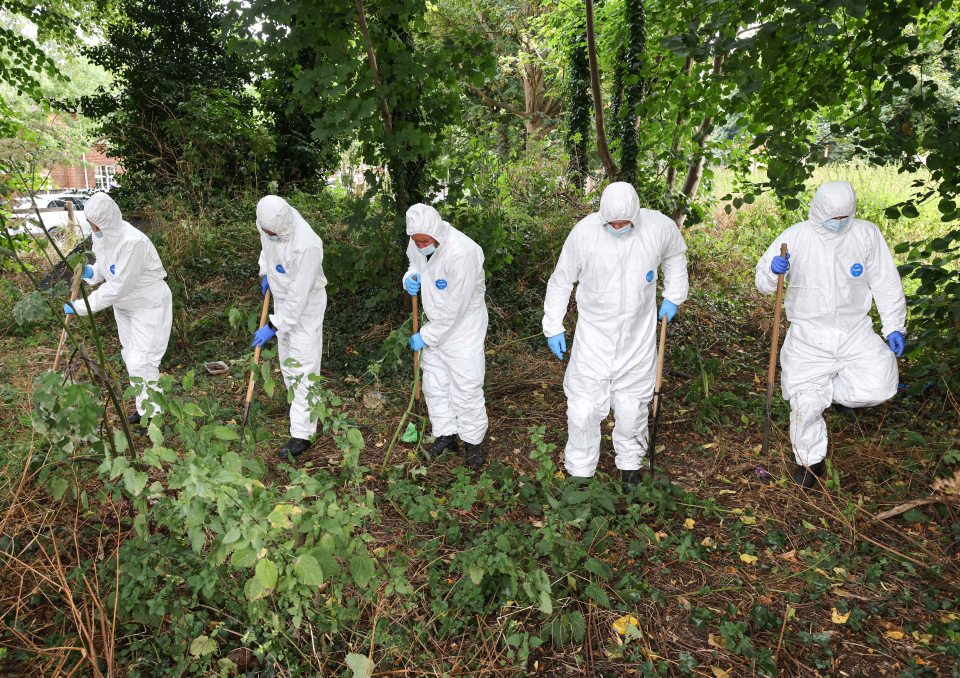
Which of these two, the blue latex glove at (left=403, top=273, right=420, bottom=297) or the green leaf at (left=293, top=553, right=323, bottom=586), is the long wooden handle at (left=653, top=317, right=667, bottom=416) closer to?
the blue latex glove at (left=403, top=273, right=420, bottom=297)

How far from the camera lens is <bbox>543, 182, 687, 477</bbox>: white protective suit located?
356cm

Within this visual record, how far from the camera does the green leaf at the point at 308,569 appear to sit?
1922 millimetres

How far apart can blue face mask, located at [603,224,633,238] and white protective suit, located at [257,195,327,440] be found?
190cm

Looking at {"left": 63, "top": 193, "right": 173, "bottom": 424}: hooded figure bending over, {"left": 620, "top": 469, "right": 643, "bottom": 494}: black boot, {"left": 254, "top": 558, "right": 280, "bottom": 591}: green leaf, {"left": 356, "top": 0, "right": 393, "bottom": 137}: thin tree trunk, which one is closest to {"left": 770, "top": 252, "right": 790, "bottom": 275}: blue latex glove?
{"left": 620, "top": 469, "right": 643, "bottom": 494}: black boot

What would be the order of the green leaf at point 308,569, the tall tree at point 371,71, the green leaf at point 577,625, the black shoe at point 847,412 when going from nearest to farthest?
the green leaf at point 308,569 → the green leaf at point 577,625 → the black shoe at point 847,412 → the tall tree at point 371,71

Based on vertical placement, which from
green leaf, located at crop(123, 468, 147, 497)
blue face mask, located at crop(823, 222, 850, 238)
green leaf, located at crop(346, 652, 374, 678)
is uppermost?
blue face mask, located at crop(823, 222, 850, 238)

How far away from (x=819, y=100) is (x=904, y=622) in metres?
3.33

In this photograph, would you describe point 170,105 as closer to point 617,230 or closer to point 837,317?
point 617,230

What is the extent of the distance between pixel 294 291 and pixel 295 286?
3 cm

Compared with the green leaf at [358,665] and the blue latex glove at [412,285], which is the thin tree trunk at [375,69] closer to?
the blue latex glove at [412,285]

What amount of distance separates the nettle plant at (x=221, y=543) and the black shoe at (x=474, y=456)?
135 centimetres

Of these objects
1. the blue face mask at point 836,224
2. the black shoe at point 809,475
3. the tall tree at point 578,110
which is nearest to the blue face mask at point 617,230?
the blue face mask at point 836,224

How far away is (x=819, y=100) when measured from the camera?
4203 millimetres

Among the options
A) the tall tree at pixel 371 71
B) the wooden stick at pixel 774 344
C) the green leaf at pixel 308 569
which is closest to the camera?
the green leaf at pixel 308 569
